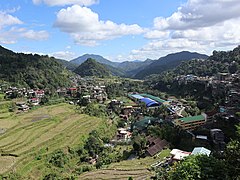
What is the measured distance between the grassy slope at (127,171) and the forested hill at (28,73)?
30.1m

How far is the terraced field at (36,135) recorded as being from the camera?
59.4ft

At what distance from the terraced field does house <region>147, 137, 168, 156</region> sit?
6156 mm

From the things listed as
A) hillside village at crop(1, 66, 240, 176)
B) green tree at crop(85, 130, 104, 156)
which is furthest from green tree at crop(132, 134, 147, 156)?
green tree at crop(85, 130, 104, 156)

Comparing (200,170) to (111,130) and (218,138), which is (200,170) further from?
(111,130)

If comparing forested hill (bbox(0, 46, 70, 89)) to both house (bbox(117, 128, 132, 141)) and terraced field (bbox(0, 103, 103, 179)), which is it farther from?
house (bbox(117, 128, 132, 141))

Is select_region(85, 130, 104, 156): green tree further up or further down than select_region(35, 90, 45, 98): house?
further down

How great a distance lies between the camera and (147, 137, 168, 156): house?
1946cm

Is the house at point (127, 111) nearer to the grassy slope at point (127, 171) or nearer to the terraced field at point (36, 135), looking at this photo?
the terraced field at point (36, 135)

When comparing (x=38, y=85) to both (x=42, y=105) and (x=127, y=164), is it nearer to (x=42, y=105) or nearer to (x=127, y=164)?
(x=42, y=105)

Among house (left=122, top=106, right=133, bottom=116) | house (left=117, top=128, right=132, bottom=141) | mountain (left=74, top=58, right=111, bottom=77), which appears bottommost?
house (left=117, top=128, right=132, bottom=141)

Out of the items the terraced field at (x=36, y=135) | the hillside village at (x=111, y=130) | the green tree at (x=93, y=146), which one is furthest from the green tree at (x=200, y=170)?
the green tree at (x=93, y=146)

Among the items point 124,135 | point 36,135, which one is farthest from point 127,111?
point 36,135

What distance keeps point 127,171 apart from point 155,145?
4.06 meters

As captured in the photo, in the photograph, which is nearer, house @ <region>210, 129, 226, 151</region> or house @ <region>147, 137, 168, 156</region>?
house @ <region>210, 129, 226, 151</region>
